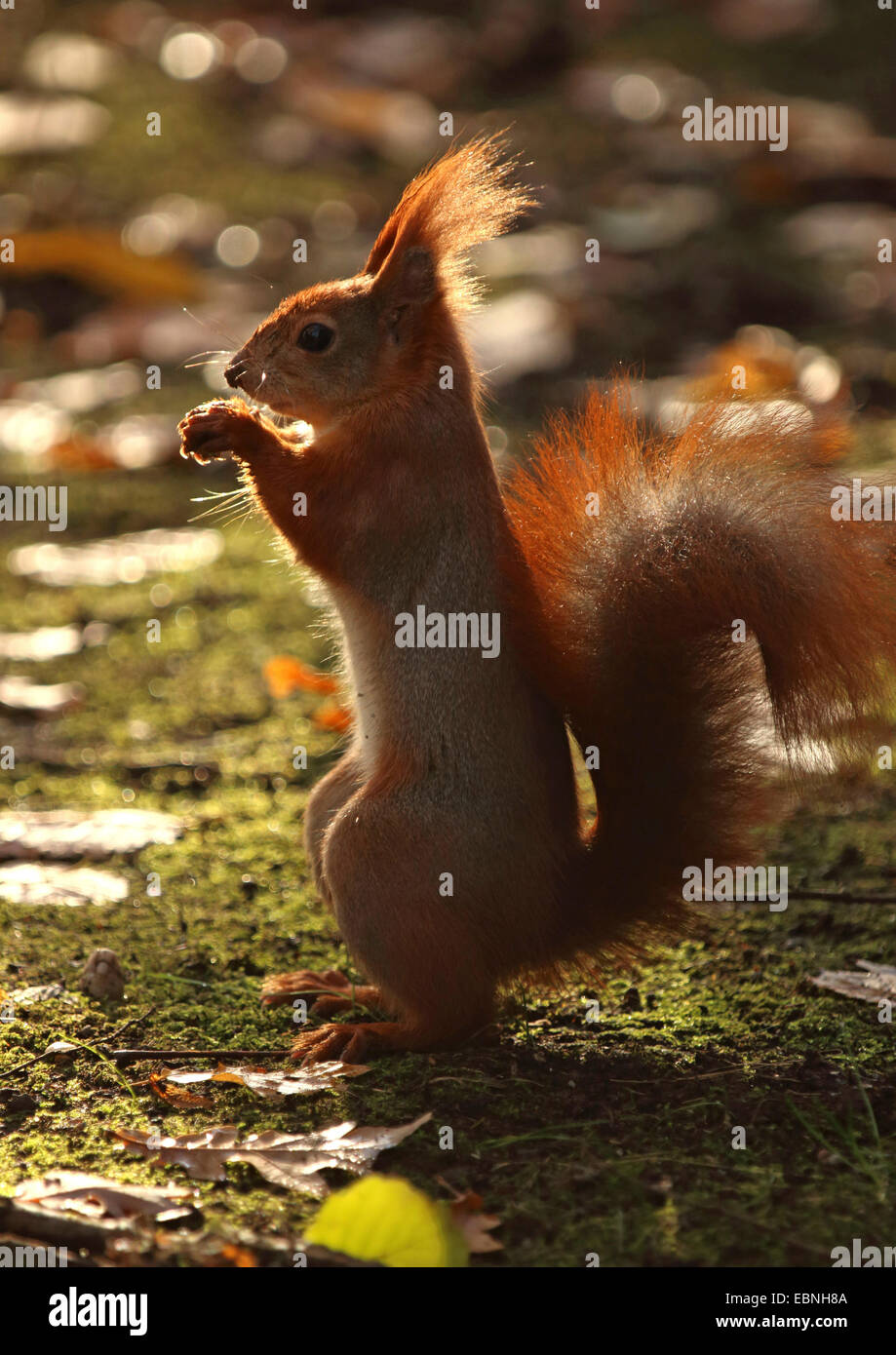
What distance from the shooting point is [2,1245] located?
177cm

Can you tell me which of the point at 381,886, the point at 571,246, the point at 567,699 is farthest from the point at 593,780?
the point at 571,246

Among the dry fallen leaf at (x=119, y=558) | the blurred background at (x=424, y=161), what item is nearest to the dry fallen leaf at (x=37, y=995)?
the dry fallen leaf at (x=119, y=558)

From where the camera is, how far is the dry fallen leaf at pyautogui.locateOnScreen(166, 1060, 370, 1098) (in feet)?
7.13

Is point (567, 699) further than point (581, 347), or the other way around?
point (581, 347)

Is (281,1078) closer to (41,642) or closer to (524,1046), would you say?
(524,1046)

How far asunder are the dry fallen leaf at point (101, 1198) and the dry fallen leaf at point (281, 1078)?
29 centimetres

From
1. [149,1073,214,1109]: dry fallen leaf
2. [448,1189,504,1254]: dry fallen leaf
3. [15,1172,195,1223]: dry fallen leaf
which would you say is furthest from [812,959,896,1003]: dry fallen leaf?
[15,1172,195,1223]: dry fallen leaf

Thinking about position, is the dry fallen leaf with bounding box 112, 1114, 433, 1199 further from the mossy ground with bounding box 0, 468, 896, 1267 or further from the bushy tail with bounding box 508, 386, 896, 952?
the bushy tail with bounding box 508, 386, 896, 952

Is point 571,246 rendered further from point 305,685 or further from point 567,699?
point 567,699

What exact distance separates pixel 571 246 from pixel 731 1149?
226 inches

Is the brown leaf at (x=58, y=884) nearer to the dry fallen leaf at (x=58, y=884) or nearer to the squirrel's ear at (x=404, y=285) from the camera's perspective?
the dry fallen leaf at (x=58, y=884)

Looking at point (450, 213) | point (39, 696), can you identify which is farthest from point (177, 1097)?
point (39, 696)

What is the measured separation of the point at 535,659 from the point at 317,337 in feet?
2.53

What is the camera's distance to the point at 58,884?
295 cm
